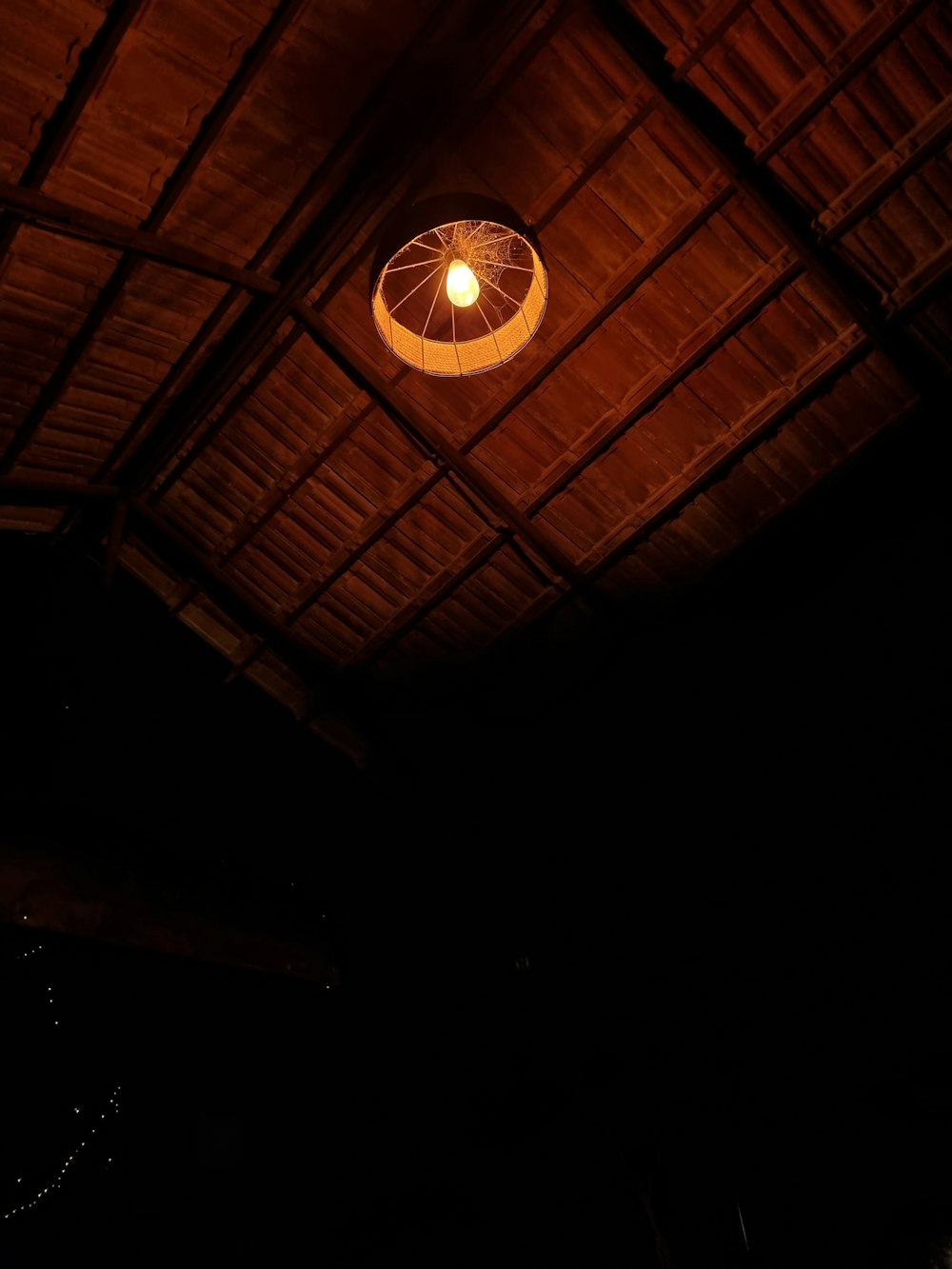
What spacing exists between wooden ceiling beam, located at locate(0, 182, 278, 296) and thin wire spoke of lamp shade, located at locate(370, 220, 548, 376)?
0.74 meters

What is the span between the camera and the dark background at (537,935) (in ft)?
14.0

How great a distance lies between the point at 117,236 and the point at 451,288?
1554 mm

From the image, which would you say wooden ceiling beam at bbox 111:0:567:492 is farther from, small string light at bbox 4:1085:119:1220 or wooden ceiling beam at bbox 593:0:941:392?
small string light at bbox 4:1085:119:1220

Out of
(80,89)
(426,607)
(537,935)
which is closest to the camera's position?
(80,89)

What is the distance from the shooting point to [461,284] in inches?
151

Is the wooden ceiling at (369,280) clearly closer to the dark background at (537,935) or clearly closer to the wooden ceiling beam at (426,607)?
the wooden ceiling beam at (426,607)

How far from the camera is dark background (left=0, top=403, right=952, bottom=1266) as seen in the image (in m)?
4.28

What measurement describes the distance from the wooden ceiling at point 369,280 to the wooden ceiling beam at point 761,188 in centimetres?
1

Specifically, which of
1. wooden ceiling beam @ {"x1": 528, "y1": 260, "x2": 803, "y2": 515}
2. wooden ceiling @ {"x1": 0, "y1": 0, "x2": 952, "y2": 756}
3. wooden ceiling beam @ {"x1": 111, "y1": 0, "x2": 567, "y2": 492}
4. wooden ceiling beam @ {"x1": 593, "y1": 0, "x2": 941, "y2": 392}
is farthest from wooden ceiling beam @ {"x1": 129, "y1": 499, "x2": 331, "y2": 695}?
wooden ceiling beam @ {"x1": 593, "y1": 0, "x2": 941, "y2": 392}

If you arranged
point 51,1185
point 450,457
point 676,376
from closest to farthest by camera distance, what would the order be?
point 51,1185
point 676,376
point 450,457

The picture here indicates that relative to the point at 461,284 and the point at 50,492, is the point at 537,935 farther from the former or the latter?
the point at 50,492

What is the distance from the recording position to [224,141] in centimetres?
358

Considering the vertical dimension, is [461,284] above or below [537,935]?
above

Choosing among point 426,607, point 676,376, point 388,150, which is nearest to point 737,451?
point 676,376
